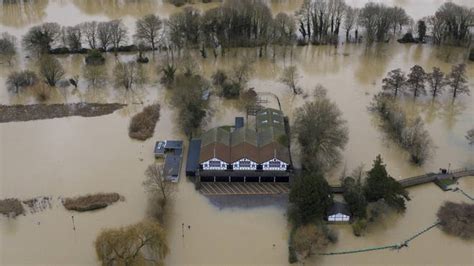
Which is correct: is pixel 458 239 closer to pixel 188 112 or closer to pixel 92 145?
A: pixel 188 112

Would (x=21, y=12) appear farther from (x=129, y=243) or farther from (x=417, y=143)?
(x=417, y=143)

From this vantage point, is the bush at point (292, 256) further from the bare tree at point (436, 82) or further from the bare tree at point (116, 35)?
the bare tree at point (116, 35)

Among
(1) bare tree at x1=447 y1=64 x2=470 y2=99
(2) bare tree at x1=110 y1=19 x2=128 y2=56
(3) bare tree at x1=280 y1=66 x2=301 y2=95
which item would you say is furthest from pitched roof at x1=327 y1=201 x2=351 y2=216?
(2) bare tree at x1=110 y1=19 x2=128 y2=56

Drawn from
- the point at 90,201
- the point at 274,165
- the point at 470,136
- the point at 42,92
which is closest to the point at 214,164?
the point at 274,165

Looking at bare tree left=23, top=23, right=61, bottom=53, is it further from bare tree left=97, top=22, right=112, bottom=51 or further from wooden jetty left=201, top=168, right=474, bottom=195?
wooden jetty left=201, top=168, right=474, bottom=195

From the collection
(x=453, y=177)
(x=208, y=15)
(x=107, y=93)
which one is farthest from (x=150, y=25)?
(x=453, y=177)

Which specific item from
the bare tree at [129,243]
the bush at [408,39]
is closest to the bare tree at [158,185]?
the bare tree at [129,243]
